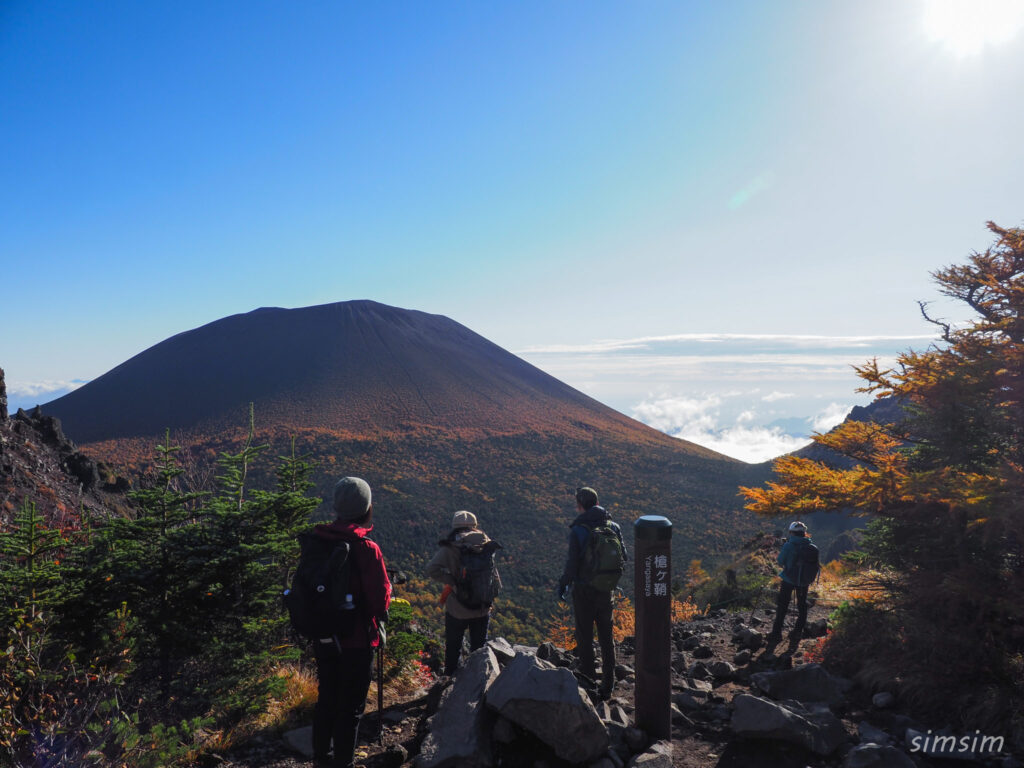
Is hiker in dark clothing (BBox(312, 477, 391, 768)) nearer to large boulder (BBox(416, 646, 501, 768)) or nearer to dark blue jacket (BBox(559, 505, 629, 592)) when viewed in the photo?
large boulder (BBox(416, 646, 501, 768))

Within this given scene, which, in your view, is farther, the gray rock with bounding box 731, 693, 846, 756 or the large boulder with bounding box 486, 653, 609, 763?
the gray rock with bounding box 731, 693, 846, 756

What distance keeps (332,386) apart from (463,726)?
59530 millimetres

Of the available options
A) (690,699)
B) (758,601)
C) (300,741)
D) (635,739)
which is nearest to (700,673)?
(690,699)

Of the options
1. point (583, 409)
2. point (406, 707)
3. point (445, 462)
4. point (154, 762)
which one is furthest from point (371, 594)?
point (583, 409)

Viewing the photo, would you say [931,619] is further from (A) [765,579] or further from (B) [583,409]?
(B) [583,409]

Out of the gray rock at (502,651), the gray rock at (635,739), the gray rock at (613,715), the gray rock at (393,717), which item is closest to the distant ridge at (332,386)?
the gray rock at (502,651)

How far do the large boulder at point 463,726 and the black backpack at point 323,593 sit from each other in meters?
1.08

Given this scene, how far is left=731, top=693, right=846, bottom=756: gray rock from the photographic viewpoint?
395 centimetres

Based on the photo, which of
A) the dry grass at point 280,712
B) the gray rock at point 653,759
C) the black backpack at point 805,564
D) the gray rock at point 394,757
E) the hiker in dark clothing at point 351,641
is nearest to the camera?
the hiker in dark clothing at point 351,641

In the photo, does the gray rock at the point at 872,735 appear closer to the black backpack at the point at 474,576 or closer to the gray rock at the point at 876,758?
the gray rock at the point at 876,758

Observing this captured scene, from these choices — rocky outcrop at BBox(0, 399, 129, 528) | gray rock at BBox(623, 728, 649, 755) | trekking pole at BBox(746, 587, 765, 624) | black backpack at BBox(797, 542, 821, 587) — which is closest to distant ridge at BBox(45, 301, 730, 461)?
rocky outcrop at BBox(0, 399, 129, 528)

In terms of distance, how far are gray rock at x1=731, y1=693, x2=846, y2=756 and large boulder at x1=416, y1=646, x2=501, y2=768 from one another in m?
1.90

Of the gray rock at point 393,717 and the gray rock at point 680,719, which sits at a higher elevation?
the gray rock at point 393,717

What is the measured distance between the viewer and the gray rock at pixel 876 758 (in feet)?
12.0
